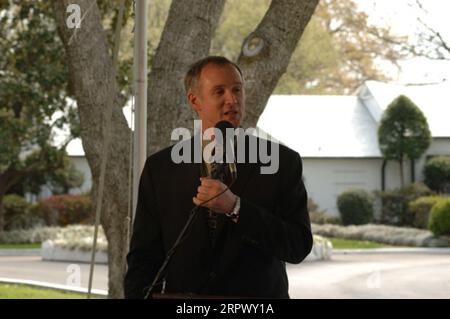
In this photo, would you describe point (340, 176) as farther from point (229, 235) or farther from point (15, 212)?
point (229, 235)

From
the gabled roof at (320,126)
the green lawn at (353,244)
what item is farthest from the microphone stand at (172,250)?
the gabled roof at (320,126)

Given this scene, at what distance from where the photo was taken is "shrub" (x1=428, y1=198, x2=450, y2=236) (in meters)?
23.8

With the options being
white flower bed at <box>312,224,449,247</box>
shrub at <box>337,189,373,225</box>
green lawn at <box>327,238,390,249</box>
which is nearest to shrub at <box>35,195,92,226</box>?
white flower bed at <box>312,224,449,247</box>

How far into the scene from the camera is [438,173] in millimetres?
28984

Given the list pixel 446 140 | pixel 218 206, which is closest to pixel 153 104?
pixel 218 206

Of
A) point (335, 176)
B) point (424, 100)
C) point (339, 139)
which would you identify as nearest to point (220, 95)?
point (335, 176)

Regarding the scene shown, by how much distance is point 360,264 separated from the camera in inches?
770

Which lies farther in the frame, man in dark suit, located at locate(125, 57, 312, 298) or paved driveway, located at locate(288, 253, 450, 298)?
paved driveway, located at locate(288, 253, 450, 298)

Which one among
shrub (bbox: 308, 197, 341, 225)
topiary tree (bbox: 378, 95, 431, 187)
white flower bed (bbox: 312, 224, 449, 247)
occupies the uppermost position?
topiary tree (bbox: 378, 95, 431, 187)

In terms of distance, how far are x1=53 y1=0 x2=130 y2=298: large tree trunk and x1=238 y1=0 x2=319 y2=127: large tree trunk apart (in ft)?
2.80

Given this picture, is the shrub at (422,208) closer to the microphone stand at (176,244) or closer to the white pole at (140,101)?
the white pole at (140,101)

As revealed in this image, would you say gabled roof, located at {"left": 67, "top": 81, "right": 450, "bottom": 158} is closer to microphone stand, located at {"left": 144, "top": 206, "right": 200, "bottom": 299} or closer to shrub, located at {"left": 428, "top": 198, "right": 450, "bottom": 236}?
shrub, located at {"left": 428, "top": 198, "right": 450, "bottom": 236}

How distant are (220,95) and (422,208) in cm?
2526

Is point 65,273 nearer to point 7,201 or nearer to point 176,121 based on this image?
point 7,201
